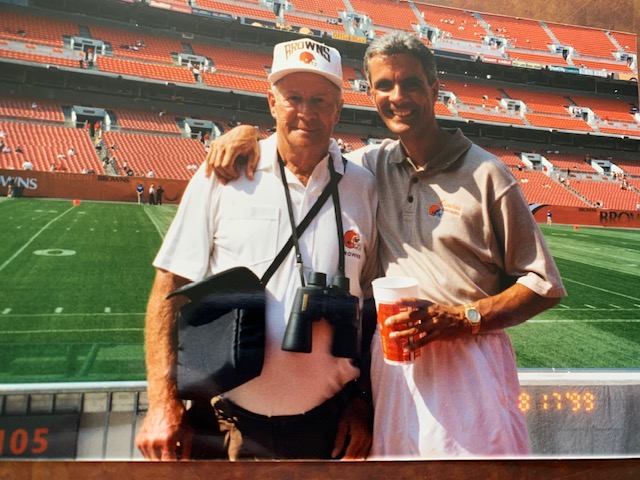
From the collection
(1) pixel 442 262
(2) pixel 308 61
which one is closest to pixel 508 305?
(1) pixel 442 262

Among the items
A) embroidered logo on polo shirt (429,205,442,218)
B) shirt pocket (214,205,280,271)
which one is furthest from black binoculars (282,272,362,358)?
embroidered logo on polo shirt (429,205,442,218)

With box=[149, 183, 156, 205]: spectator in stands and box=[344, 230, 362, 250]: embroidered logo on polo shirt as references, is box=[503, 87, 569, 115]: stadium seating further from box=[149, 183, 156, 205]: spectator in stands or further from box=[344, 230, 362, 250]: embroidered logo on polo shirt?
box=[149, 183, 156, 205]: spectator in stands

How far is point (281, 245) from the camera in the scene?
1290 millimetres

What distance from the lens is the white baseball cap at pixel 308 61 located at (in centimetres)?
130

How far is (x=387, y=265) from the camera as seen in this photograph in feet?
4.34

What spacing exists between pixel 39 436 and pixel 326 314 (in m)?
1.00

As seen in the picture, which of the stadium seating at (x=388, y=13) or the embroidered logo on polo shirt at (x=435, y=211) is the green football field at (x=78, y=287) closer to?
the embroidered logo on polo shirt at (x=435, y=211)

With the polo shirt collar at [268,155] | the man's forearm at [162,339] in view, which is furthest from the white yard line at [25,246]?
the polo shirt collar at [268,155]

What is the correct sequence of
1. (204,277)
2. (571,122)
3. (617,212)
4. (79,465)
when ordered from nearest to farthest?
(204,277), (79,465), (571,122), (617,212)

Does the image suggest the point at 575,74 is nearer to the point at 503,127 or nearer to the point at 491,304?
the point at 503,127

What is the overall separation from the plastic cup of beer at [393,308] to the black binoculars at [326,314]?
0.27 ft

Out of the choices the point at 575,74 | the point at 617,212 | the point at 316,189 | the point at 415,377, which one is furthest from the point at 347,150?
the point at 617,212

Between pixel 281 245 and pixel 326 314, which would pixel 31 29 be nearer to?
pixel 281 245

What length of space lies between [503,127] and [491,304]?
700mm
